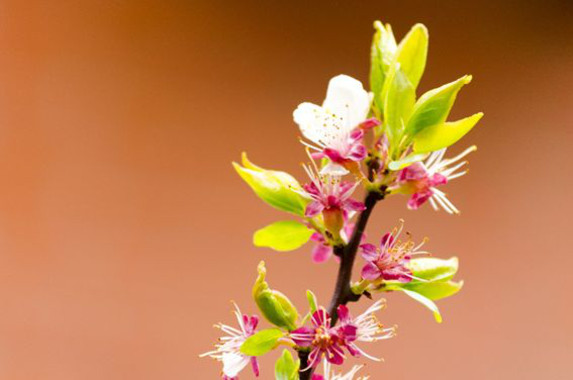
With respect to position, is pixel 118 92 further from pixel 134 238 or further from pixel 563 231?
pixel 563 231

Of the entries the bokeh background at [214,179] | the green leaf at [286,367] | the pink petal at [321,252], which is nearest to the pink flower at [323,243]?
the pink petal at [321,252]

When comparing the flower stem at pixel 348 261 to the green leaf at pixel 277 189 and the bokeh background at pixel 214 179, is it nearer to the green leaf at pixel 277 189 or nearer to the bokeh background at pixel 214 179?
the green leaf at pixel 277 189

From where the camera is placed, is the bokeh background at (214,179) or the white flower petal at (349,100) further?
the bokeh background at (214,179)

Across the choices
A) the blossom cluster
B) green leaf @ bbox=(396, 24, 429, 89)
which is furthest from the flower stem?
green leaf @ bbox=(396, 24, 429, 89)

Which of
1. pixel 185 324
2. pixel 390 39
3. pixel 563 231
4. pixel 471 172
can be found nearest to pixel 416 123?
pixel 390 39

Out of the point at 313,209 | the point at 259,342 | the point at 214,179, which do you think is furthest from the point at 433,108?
the point at 214,179

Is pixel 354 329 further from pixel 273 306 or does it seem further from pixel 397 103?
pixel 397 103

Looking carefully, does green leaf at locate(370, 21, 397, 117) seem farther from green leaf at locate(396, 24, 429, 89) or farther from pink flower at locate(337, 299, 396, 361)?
pink flower at locate(337, 299, 396, 361)

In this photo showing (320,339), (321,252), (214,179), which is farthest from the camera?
(214,179)
